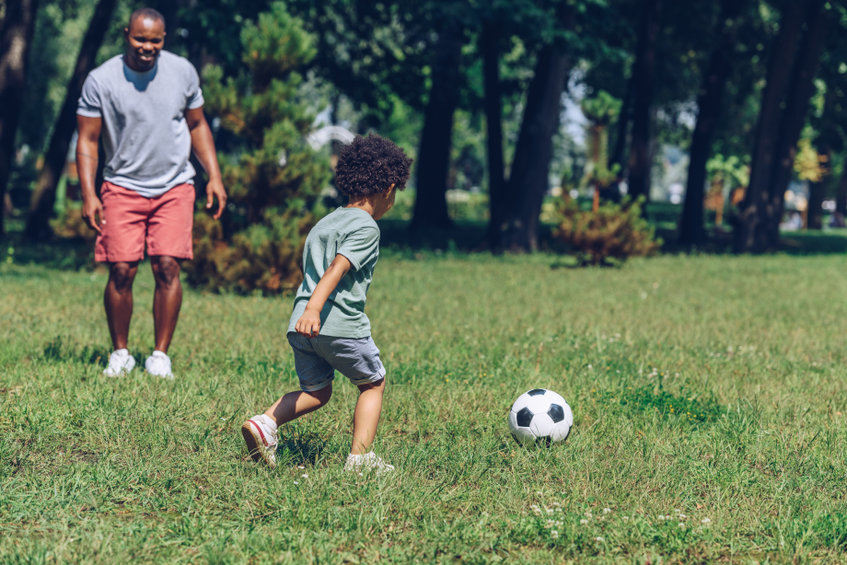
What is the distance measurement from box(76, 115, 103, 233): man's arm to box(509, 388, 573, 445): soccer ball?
2.84m

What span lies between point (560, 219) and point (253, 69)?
7258mm

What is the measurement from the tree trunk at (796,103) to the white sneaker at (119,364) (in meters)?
21.0

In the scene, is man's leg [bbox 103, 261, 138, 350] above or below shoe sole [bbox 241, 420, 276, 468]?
above

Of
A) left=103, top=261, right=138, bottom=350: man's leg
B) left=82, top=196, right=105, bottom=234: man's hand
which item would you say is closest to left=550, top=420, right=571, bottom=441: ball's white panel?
left=103, top=261, right=138, bottom=350: man's leg

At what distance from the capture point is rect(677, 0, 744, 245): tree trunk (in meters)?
24.3

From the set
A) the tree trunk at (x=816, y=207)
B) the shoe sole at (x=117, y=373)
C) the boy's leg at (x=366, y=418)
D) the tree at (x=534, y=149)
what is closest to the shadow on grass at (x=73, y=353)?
the shoe sole at (x=117, y=373)

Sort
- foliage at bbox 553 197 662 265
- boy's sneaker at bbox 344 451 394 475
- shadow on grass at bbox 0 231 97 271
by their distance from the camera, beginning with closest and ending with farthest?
boy's sneaker at bbox 344 451 394 475 → shadow on grass at bbox 0 231 97 271 → foliage at bbox 553 197 662 265

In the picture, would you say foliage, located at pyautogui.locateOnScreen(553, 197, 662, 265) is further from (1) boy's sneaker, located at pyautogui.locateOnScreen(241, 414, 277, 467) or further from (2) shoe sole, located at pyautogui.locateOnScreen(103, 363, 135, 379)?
(1) boy's sneaker, located at pyautogui.locateOnScreen(241, 414, 277, 467)

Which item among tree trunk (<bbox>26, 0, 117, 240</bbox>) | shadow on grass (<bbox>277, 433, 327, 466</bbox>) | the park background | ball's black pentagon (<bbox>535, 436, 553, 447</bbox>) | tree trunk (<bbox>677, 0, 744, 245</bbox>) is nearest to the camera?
the park background

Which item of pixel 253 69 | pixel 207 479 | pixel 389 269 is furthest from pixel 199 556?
pixel 389 269

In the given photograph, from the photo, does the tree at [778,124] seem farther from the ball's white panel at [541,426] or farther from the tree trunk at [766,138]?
the ball's white panel at [541,426]

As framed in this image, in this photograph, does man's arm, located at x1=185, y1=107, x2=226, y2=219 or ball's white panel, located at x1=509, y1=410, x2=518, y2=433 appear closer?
ball's white panel, located at x1=509, y1=410, x2=518, y2=433

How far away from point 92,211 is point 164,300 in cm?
72

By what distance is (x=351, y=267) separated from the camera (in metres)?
3.83
